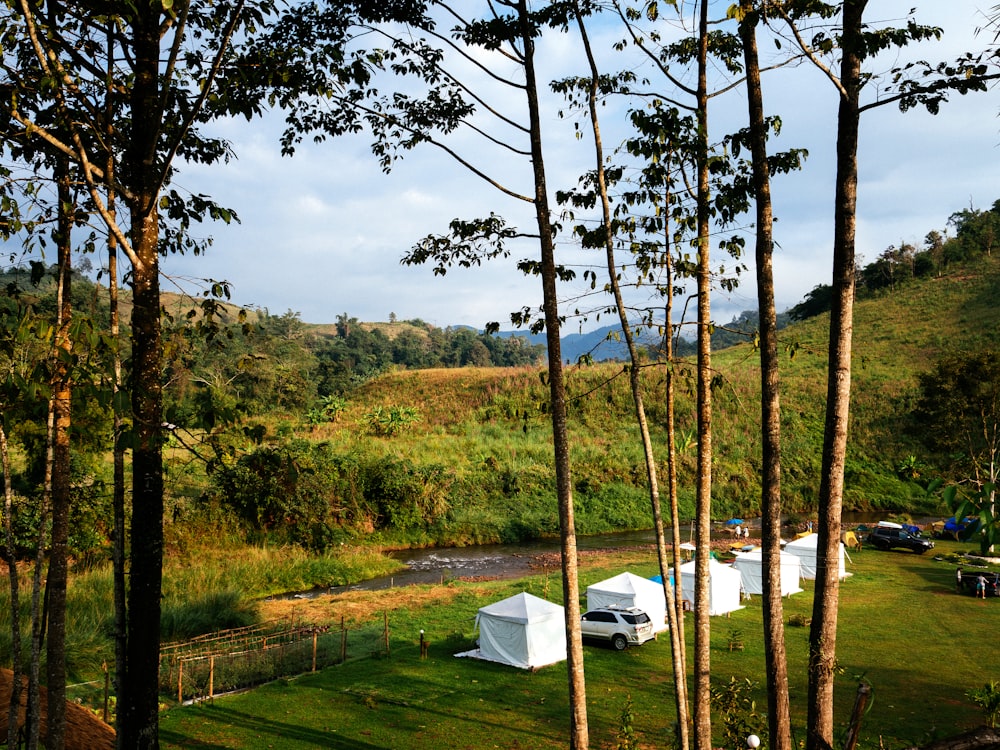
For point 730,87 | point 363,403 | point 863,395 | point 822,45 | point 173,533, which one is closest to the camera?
point 822,45

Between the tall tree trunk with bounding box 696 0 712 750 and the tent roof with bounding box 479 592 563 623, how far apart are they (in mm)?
8998

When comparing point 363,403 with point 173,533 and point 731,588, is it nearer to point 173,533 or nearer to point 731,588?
point 173,533

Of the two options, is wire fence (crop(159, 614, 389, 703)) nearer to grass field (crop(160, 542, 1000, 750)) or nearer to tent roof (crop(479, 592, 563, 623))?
grass field (crop(160, 542, 1000, 750))

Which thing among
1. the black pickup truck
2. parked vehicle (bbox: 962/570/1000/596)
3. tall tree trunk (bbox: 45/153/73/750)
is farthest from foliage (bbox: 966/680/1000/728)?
the black pickup truck

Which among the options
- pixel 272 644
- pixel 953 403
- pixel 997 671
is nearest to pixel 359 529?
pixel 272 644

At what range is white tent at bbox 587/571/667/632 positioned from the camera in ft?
70.0

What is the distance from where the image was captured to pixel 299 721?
14398 millimetres

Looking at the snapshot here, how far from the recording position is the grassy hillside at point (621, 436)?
43.9m

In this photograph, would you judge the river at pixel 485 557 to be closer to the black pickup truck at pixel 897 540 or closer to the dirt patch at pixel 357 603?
the dirt patch at pixel 357 603

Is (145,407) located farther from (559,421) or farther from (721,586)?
(721,586)

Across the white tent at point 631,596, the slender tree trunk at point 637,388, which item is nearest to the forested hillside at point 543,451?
the white tent at point 631,596

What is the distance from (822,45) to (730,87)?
234cm

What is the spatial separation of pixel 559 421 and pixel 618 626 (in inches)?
508

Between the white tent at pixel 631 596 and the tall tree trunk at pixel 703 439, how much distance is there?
1179 cm
